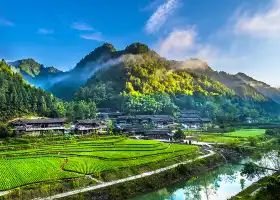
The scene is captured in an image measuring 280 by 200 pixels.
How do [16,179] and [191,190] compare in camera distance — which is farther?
[191,190]

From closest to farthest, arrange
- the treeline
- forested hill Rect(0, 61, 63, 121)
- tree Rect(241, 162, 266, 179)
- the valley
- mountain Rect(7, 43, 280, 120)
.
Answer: the valley, tree Rect(241, 162, 266, 179), forested hill Rect(0, 61, 63, 121), the treeline, mountain Rect(7, 43, 280, 120)

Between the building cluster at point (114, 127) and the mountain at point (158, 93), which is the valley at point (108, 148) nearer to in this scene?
the building cluster at point (114, 127)

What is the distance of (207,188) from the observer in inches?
1592

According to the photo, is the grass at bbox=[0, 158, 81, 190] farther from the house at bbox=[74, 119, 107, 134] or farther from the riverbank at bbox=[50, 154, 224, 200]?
the house at bbox=[74, 119, 107, 134]

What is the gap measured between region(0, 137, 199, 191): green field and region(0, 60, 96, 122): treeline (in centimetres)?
2577

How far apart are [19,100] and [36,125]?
14484mm

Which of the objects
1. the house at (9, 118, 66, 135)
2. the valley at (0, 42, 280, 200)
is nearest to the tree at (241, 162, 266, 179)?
the valley at (0, 42, 280, 200)

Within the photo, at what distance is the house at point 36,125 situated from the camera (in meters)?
67.7

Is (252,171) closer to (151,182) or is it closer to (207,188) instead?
(207,188)

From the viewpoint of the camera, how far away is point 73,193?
34125 millimetres

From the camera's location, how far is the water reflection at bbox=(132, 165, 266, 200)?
38.1m

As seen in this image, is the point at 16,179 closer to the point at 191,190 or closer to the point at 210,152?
the point at 191,190

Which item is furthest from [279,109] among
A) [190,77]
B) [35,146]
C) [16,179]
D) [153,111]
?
[16,179]

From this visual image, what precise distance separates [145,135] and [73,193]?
49.9 metres
